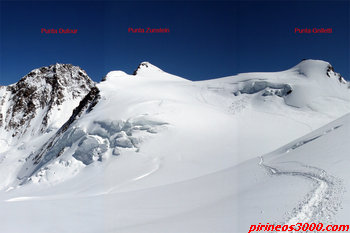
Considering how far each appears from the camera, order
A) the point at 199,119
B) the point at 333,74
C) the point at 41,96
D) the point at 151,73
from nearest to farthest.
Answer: the point at 199,119 → the point at 333,74 → the point at 151,73 → the point at 41,96

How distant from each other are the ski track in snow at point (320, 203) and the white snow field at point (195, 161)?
0.10 feet

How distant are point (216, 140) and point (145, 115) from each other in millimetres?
7763

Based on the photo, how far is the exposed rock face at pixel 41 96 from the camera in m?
67.2

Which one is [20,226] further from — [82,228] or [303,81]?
[303,81]

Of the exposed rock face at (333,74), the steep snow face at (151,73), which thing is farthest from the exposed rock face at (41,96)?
the exposed rock face at (333,74)

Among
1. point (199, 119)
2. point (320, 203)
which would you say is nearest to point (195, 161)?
point (199, 119)

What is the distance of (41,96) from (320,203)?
7861 centimetres

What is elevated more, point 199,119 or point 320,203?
point 199,119

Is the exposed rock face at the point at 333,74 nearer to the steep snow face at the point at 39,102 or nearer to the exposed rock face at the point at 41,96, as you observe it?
the steep snow face at the point at 39,102

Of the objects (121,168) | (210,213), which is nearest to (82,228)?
(210,213)

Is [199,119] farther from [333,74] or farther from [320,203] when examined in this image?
[333,74]

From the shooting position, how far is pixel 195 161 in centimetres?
2055

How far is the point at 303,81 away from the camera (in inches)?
1508

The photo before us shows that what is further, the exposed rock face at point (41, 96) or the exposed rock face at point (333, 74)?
the exposed rock face at point (41, 96)
